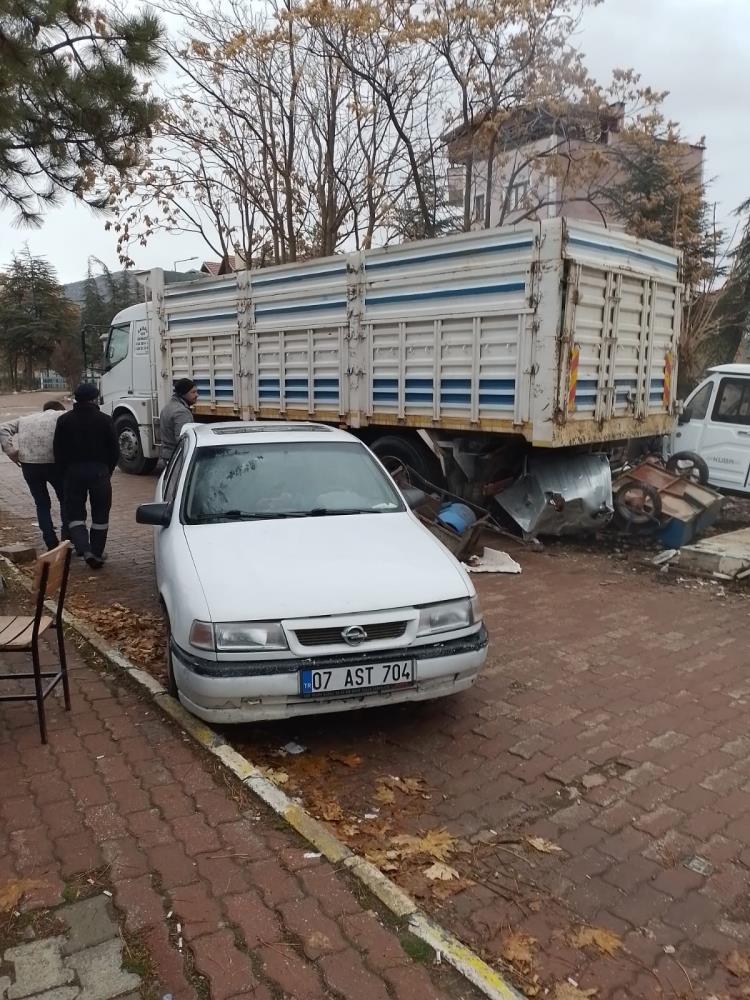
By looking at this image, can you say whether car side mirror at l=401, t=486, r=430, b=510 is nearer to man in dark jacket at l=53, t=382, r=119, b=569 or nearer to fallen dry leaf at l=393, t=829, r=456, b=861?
fallen dry leaf at l=393, t=829, r=456, b=861

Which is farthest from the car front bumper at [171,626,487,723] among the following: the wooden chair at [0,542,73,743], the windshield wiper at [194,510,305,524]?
the windshield wiper at [194,510,305,524]

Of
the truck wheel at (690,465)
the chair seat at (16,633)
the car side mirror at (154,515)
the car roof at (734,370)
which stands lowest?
the chair seat at (16,633)

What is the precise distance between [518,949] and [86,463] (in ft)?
19.0

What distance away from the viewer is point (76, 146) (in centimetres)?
677

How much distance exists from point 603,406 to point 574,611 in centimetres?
263

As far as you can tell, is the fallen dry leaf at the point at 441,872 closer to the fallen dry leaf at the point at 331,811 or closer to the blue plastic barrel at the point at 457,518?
the fallen dry leaf at the point at 331,811

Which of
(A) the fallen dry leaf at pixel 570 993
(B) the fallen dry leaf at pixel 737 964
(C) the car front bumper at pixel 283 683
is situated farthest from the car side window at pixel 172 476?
(B) the fallen dry leaf at pixel 737 964

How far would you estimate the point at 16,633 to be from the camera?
3.83 m

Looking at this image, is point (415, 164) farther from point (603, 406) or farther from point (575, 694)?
point (575, 694)

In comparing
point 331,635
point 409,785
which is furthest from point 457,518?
point 409,785

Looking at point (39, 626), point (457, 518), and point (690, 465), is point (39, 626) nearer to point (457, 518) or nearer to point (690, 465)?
point (457, 518)

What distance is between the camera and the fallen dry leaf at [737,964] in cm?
249

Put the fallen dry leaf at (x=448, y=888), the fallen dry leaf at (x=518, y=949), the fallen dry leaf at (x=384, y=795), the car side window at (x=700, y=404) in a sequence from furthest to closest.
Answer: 1. the car side window at (x=700, y=404)
2. the fallen dry leaf at (x=384, y=795)
3. the fallen dry leaf at (x=448, y=888)
4. the fallen dry leaf at (x=518, y=949)

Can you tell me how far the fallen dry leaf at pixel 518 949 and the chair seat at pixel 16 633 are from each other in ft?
8.17
